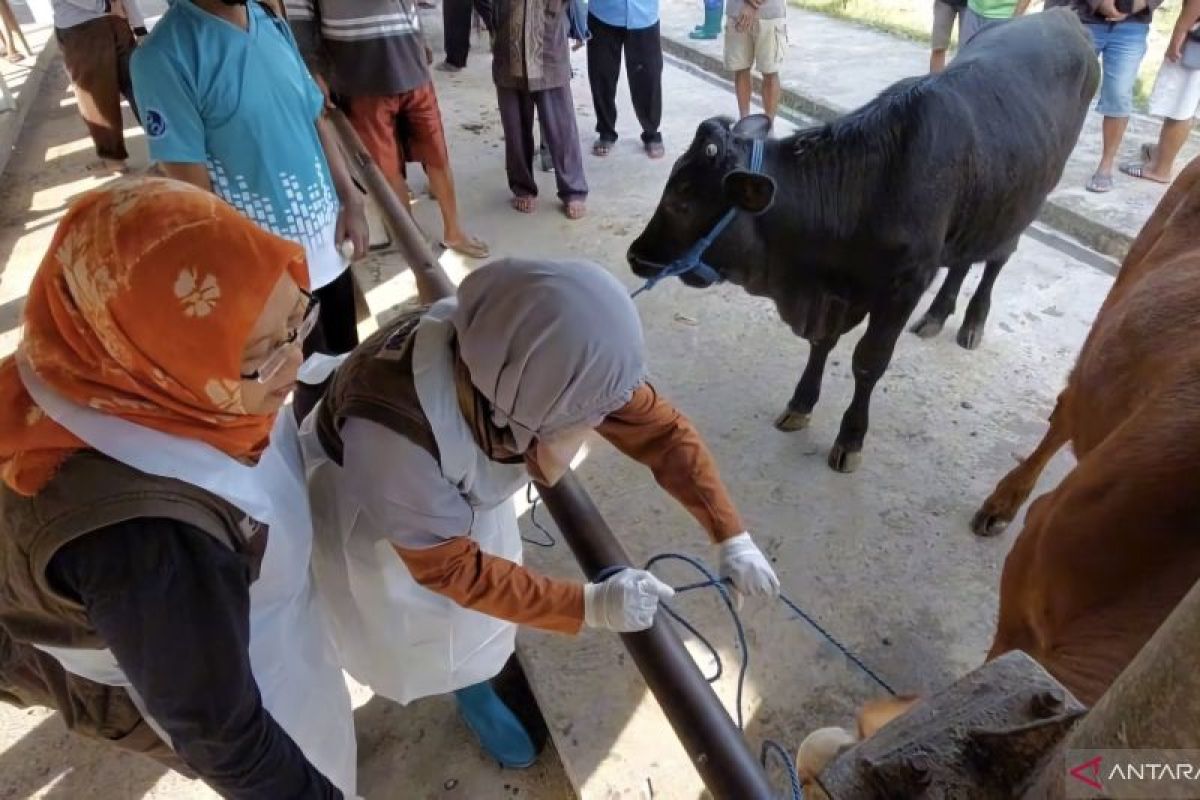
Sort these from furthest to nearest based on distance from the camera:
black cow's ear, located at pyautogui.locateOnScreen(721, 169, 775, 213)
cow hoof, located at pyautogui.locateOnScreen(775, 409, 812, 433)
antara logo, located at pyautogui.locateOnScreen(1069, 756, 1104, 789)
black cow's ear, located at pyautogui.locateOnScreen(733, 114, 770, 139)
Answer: cow hoof, located at pyautogui.locateOnScreen(775, 409, 812, 433) < black cow's ear, located at pyautogui.locateOnScreen(733, 114, 770, 139) < black cow's ear, located at pyautogui.locateOnScreen(721, 169, 775, 213) < antara logo, located at pyautogui.locateOnScreen(1069, 756, 1104, 789)

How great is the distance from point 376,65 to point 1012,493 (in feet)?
10.7

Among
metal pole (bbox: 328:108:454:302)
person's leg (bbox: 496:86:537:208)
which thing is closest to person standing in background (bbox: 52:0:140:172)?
person's leg (bbox: 496:86:537:208)

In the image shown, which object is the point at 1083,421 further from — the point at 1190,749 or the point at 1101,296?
the point at 1101,296

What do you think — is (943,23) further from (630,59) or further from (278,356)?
(278,356)

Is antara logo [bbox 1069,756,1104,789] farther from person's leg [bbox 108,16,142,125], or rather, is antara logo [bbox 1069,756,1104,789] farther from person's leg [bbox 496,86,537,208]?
person's leg [bbox 108,16,142,125]

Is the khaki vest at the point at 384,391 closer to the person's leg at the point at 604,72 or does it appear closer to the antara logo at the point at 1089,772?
the antara logo at the point at 1089,772

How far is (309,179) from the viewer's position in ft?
7.39

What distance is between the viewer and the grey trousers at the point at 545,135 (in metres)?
4.68

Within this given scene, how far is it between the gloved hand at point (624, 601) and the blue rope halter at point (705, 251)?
5.04 ft

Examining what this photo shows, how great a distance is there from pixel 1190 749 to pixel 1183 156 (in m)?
6.39

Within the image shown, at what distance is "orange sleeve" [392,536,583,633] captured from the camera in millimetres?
1382

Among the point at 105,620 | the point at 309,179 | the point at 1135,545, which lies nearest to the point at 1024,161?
the point at 1135,545

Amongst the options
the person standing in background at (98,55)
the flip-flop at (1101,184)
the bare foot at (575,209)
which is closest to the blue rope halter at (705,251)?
the bare foot at (575,209)

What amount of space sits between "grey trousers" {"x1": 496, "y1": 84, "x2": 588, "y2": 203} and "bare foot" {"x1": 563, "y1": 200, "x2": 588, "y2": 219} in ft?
0.11
